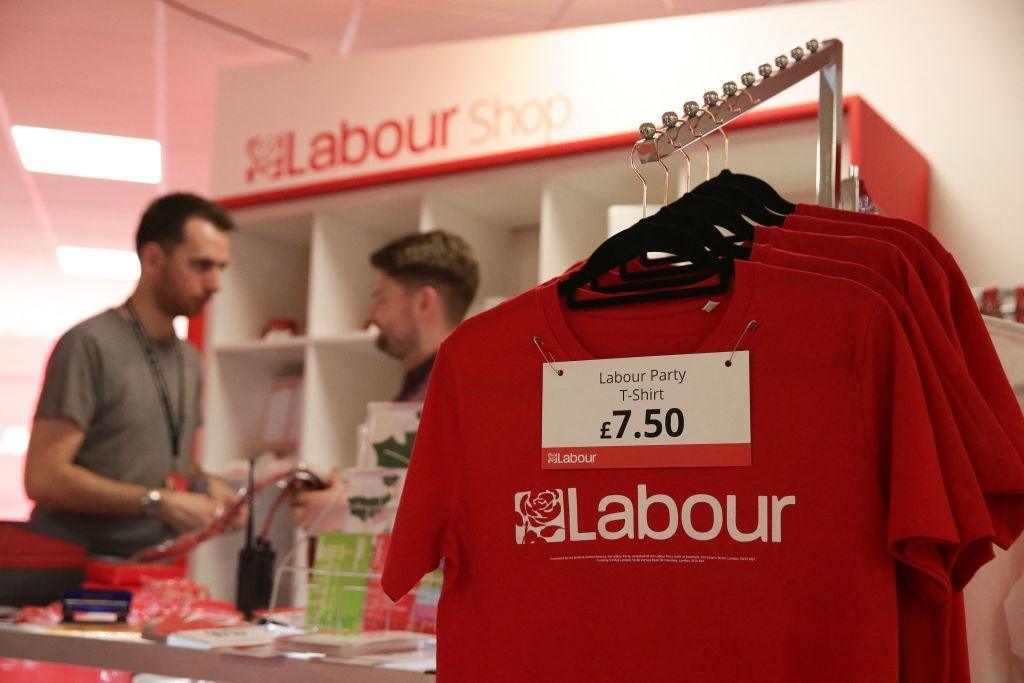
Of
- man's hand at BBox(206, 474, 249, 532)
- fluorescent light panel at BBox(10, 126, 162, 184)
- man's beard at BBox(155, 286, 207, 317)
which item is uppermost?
fluorescent light panel at BBox(10, 126, 162, 184)

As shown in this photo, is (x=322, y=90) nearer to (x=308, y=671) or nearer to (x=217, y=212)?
(x=217, y=212)

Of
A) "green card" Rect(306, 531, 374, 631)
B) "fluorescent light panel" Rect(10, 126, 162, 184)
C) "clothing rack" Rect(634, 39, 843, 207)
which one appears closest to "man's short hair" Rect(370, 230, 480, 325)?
"green card" Rect(306, 531, 374, 631)

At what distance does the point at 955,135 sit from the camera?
2930 millimetres

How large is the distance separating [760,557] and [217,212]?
3035 mm

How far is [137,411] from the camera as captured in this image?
3.37m

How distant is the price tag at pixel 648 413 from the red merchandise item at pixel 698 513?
0.6 inches

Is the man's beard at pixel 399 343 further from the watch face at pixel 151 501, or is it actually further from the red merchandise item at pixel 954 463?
the red merchandise item at pixel 954 463

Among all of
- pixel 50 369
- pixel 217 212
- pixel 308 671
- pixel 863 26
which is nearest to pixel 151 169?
pixel 217 212

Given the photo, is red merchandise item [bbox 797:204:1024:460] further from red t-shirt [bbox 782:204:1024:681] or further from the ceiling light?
the ceiling light

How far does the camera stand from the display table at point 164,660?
1410mm

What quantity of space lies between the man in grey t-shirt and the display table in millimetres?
1210

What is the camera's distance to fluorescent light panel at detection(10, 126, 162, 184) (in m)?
5.98

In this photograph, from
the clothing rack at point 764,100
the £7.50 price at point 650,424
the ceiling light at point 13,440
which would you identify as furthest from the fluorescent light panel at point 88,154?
the ceiling light at point 13,440

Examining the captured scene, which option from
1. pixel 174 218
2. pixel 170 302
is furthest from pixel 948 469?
pixel 174 218
